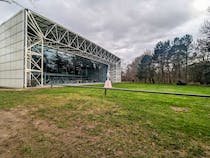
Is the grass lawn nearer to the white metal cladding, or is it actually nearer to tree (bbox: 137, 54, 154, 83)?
the white metal cladding

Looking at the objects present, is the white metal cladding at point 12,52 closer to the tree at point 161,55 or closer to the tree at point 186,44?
the tree at point 186,44

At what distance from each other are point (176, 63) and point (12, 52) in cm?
3974

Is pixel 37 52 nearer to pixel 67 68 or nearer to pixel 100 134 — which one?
pixel 67 68

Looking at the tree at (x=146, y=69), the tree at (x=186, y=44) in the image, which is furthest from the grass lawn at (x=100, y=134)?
the tree at (x=146, y=69)

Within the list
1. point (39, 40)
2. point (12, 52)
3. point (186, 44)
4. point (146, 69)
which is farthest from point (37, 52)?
point (186, 44)

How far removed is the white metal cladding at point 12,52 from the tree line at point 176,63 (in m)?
32.2

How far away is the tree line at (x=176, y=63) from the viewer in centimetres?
3416

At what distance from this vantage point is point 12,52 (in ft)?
63.4

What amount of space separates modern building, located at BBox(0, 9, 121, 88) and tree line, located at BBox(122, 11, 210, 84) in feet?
73.0

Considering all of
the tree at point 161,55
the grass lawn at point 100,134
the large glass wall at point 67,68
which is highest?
the tree at point 161,55

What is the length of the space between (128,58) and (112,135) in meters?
63.4

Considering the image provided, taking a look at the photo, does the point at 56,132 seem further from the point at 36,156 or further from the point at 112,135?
the point at 112,135

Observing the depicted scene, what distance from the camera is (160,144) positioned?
3.30 meters

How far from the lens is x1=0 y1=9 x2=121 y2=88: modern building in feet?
57.9
